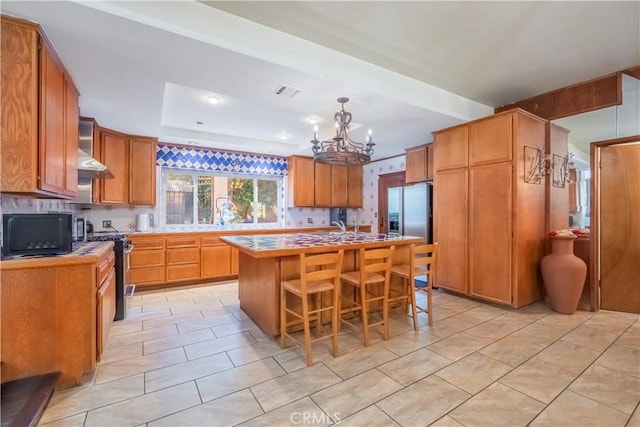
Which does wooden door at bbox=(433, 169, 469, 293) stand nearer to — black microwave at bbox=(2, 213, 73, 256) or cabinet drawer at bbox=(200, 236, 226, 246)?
cabinet drawer at bbox=(200, 236, 226, 246)

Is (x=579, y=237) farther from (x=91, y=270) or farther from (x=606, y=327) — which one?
(x=91, y=270)

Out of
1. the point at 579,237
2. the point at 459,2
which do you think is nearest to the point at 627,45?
the point at 459,2

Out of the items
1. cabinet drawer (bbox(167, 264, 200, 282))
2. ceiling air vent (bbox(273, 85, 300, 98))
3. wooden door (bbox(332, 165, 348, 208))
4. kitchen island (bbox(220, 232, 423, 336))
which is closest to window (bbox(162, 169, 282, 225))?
cabinet drawer (bbox(167, 264, 200, 282))

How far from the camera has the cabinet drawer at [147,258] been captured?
168 inches

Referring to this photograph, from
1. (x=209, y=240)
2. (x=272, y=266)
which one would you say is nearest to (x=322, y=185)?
(x=209, y=240)

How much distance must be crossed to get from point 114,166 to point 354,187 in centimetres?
454

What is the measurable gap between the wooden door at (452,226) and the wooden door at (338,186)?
8.24 ft

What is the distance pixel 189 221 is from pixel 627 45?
6.12 meters

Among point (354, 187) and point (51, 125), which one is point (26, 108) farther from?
point (354, 187)

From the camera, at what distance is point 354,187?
6.66 meters

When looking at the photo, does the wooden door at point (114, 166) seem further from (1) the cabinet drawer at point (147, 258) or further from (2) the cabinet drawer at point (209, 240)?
(2) the cabinet drawer at point (209, 240)

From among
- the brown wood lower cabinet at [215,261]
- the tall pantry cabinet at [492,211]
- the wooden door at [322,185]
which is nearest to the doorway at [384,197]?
the wooden door at [322,185]

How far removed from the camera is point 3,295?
5.91 ft

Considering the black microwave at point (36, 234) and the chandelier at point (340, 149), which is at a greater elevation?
the chandelier at point (340, 149)
